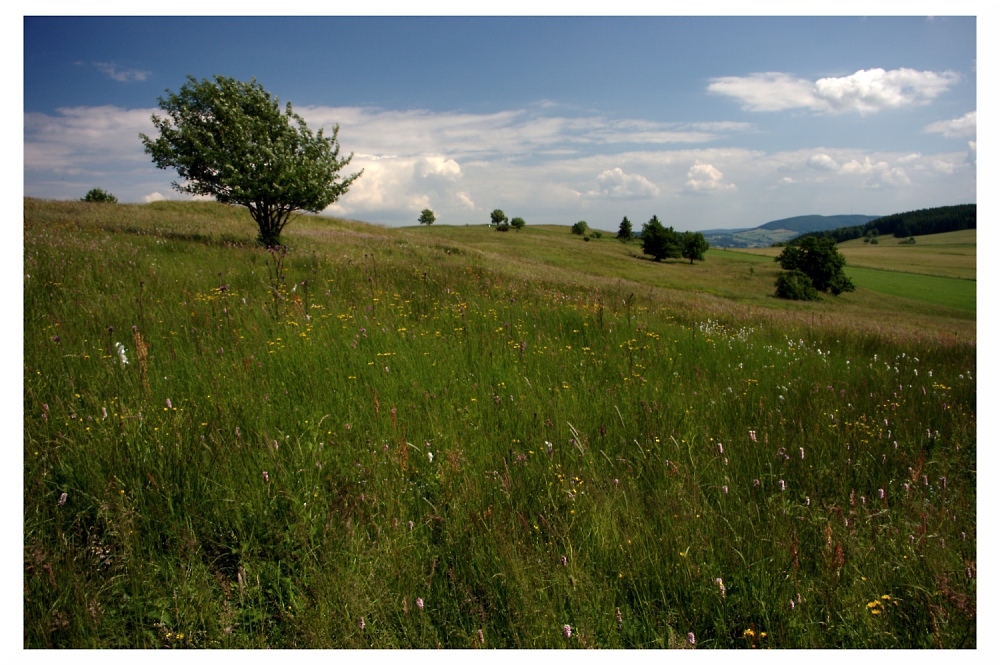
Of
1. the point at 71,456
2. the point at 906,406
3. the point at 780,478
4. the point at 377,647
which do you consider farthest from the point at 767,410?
the point at 71,456

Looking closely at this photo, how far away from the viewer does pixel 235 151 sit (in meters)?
20.4

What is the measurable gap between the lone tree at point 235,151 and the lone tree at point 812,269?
47.1m

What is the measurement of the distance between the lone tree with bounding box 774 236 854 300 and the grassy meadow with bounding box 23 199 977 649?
169 feet

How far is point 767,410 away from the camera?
14.2 ft

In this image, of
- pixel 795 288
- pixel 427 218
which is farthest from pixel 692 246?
pixel 427 218

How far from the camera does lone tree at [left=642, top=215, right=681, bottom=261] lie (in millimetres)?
72000

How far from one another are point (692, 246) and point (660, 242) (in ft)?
16.5

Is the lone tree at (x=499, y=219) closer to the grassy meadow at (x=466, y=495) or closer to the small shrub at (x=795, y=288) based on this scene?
the small shrub at (x=795, y=288)

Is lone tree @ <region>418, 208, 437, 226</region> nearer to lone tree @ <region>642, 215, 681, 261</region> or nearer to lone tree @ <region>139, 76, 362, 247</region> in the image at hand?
lone tree @ <region>642, 215, 681, 261</region>

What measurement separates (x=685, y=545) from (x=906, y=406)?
3615mm

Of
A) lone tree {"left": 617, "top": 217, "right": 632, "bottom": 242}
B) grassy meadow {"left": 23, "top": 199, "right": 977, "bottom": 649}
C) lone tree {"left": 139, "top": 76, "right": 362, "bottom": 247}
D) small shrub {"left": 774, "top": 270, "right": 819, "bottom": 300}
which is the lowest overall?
grassy meadow {"left": 23, "top": 199, "right": 977, "bottom": 649}

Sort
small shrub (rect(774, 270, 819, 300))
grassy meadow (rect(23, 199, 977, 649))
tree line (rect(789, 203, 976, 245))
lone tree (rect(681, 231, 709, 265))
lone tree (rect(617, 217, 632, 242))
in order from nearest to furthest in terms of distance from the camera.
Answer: grassy meadow (rect(23, 199, 977, 649))
small shrub (rect(774, 270, 819, 300))
tree line (rect(789, 203, 976, 245))
lone tree (rect(681, 231, 709, 265))
lone tree (rect(617, 217, 632, 242))

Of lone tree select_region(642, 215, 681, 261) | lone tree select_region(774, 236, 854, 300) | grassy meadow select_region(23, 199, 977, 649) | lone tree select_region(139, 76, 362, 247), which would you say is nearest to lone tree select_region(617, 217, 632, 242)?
lone tree select_region(642, 215, 681, 261)
